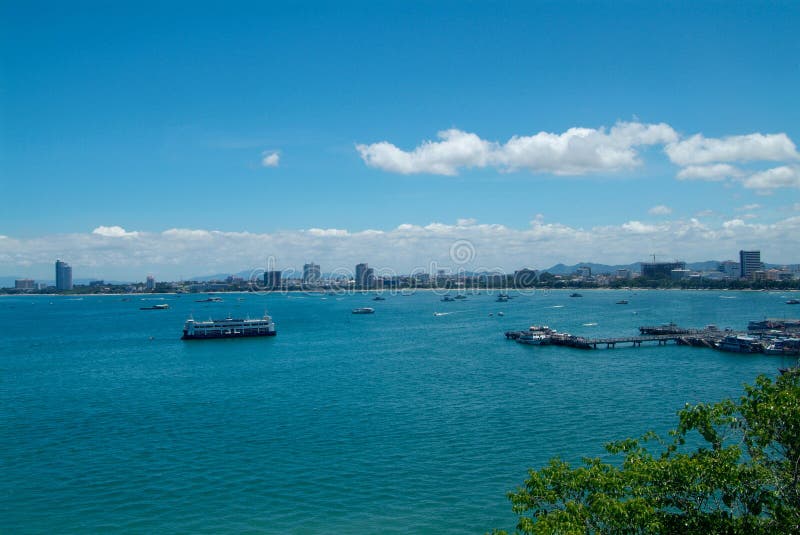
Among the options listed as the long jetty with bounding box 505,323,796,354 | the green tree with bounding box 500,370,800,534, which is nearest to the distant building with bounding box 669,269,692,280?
the long jetty with bounding box 505,323,796,354

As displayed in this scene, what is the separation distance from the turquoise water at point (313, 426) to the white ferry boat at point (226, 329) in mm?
Answer: 7633

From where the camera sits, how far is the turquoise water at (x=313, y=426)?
1548 centimetres

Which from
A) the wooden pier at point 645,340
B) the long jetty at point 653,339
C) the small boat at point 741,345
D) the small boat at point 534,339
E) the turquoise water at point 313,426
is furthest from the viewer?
the small boat at point 534,339

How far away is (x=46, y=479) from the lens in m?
18.0

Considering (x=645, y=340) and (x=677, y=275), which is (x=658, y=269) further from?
(x=645, y=340)

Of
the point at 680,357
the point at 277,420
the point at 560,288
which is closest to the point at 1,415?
the point at 277,420

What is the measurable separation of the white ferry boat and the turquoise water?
25.0 feet

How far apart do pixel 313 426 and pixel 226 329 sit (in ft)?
121

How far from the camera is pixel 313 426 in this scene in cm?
2322

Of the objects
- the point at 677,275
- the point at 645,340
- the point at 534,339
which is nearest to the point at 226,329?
the point at 534,339

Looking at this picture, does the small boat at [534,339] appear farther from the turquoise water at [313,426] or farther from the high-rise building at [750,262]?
the high-rise building at [750,262]

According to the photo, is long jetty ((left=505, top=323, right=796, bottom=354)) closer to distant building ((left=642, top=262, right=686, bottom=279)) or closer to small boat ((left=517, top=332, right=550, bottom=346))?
small boat ((left=517, top=332, right=550, bottom=346))

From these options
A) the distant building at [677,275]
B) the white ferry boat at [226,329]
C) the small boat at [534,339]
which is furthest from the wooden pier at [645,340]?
the distant building at [677,275]

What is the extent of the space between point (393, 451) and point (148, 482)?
25.2 feet
